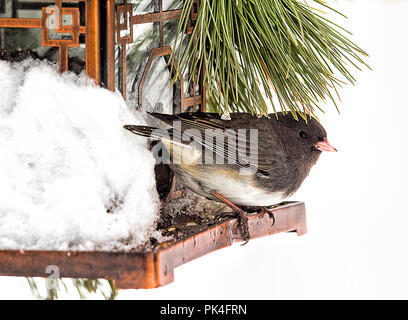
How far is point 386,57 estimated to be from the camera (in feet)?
9.06

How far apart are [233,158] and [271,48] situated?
0.77 feet

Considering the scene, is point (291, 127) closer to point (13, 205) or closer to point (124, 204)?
point (124, 204)

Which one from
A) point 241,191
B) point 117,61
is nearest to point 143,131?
point 117,61

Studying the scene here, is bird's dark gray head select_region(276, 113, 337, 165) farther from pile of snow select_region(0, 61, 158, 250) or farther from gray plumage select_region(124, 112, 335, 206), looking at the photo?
pile of snow select_region(0, 61, 158, 250)

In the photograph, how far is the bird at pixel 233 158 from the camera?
1385 mm

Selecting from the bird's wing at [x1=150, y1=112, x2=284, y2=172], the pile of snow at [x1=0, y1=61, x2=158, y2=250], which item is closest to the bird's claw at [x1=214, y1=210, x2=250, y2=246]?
the bird's wing at [x1=150, y1=112, x2=284, y2=172]

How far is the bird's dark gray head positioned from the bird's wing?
0.05 metres

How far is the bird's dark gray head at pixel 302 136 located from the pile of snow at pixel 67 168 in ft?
1.33

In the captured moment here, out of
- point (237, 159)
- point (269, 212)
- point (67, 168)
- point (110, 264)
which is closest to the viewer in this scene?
point (110, 264)

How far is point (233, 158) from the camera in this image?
1.39 meters

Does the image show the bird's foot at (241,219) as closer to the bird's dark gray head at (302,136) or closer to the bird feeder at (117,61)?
the bird feeder at (117,61)

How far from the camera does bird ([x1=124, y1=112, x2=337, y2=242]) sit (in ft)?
4.54

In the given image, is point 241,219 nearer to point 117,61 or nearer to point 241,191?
point 241,191
